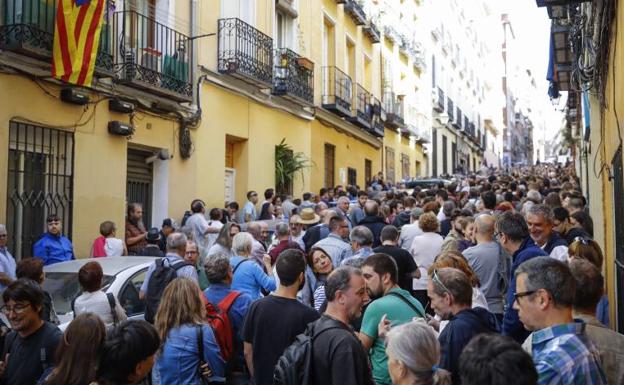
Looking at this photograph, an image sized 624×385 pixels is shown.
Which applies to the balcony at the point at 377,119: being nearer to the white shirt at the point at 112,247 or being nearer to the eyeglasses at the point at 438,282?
the white shirt at the point at 112,247

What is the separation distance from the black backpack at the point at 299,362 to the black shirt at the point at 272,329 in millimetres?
746

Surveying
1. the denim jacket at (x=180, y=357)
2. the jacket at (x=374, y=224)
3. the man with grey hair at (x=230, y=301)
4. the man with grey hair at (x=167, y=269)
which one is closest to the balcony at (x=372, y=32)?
the jacket at (x=374, y=224)

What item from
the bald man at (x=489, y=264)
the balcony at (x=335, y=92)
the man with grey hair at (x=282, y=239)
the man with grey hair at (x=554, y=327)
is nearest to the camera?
the man with grey hair at (x=554, y=327)

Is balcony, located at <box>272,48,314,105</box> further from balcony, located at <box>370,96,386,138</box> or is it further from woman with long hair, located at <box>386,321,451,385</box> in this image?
woman with long hair, located at <box>386,321,451,385</box>

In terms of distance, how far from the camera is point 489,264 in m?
6.39

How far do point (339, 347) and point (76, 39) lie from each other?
26.1ft

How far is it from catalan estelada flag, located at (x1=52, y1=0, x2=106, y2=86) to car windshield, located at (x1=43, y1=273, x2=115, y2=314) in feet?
12.7

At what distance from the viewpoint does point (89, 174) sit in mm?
11477

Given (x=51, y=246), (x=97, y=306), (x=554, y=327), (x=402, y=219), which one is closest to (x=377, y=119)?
(x=402, y=219)

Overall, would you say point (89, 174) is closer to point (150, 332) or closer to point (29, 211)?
point (29, 211)

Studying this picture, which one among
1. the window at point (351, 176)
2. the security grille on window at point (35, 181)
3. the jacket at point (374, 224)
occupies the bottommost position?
the jacket at point (374, 224)

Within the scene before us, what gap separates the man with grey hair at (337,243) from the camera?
7492mm

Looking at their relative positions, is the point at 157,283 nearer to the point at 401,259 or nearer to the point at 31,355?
the point at 31,355

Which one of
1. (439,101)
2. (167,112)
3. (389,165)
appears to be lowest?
(167,112)
